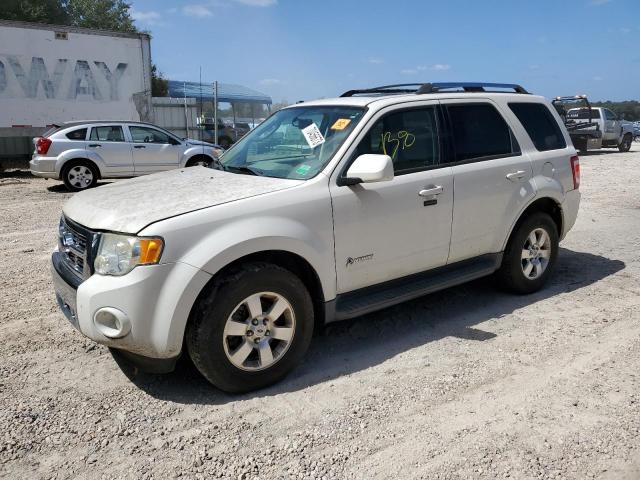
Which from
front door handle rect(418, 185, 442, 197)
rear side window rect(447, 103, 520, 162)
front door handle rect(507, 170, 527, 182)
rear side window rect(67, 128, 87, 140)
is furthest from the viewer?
rear side window rect(67, 128, 87, 140)

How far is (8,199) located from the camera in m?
10.8

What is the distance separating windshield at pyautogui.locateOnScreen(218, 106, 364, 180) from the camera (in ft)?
12.5

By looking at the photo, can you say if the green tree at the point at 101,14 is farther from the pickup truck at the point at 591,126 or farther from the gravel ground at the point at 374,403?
the gravel ground at the point at 374,403

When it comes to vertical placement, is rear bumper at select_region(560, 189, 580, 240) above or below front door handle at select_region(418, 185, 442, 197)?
below

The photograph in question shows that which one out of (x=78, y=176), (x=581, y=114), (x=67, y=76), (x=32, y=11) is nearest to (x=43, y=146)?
(x=78, y=176)

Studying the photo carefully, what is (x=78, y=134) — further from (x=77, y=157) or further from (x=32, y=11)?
(x=32, y=11)

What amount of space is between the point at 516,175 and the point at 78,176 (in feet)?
33.9

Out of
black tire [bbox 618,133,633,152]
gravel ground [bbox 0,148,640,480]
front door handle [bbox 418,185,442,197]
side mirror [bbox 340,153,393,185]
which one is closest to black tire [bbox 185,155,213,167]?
gravel ground [bbox 0,148,640,480]

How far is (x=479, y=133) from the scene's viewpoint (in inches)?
180

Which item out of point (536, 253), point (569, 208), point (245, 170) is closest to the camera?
point (245, 170)

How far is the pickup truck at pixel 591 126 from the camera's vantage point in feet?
71.4

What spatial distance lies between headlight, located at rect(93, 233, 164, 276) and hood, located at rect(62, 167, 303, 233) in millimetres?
62

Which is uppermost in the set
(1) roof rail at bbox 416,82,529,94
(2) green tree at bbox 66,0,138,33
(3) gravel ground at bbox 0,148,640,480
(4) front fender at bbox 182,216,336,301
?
(2) green tree at bbox 66,0,138,33

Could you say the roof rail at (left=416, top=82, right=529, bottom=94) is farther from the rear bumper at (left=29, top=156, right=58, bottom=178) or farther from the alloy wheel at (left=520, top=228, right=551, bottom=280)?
the rear bumper at (left=29, top=156, right=58, bottom=178)
